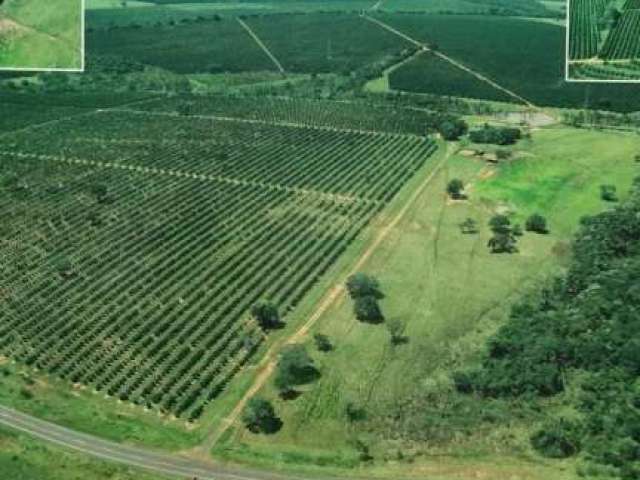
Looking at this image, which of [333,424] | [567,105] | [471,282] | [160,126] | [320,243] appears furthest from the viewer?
[567,105]

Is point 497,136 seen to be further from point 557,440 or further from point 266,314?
point 557,440

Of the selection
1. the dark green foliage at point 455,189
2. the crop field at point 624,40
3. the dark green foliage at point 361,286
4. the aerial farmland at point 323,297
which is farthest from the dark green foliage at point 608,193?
the dark green foliage at point 361,286

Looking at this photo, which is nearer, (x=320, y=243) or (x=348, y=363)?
(x=348, y=363)

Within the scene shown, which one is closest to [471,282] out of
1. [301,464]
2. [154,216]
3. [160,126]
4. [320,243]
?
[320,243]

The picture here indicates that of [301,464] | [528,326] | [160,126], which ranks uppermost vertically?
[160,126]

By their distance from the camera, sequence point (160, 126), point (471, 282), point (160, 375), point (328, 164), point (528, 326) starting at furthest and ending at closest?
point (160, 126)
point (328, 164)
point (471, 282)
point (528, 326)
point (160, 375)

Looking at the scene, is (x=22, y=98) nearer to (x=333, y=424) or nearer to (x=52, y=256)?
(x=52, y=256)

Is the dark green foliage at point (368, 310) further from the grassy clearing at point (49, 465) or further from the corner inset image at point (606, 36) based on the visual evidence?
the corner inset image at point (606, 36)
